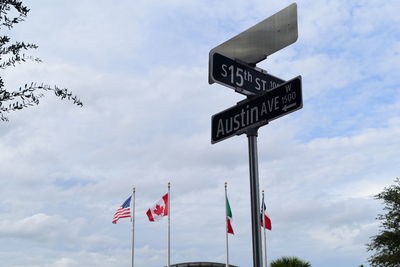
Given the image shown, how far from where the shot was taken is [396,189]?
3944 centimetres

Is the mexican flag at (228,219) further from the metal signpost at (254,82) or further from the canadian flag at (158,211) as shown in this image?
the metal signpost at (254,82)

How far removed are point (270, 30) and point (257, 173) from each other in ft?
4.65

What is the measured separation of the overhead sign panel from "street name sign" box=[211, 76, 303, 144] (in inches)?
15.8

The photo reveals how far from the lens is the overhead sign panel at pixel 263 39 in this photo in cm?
525

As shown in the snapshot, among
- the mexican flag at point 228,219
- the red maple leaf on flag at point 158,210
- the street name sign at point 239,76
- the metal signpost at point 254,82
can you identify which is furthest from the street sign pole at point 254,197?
the red maple leaf on flag at point 158,210

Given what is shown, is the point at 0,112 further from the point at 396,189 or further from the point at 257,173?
the point at 396,189

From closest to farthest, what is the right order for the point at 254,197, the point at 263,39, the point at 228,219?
the point at 254,197, the point at 263,39, the point at 228,219

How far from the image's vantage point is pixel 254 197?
193 inches

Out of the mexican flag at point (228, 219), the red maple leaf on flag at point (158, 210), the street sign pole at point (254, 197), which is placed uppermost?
the red maple leaf on flag at point (158, 210)

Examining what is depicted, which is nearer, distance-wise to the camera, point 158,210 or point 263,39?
point 263,39

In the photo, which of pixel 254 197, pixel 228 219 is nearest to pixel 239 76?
pixel 254 197

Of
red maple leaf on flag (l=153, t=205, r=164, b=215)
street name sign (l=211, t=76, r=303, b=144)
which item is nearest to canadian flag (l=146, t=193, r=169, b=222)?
red maple leaf on flag (l=153, t=205, r=164, b=215)

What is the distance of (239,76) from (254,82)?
185mm

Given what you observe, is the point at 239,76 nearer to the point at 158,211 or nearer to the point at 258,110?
the point at 258,110
